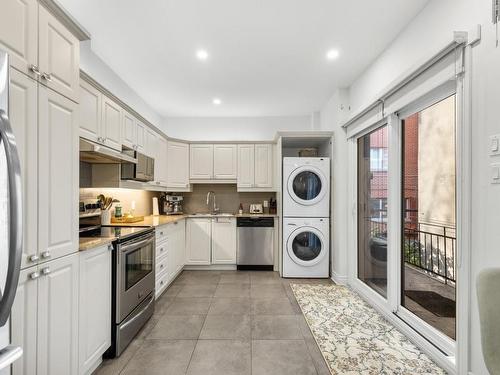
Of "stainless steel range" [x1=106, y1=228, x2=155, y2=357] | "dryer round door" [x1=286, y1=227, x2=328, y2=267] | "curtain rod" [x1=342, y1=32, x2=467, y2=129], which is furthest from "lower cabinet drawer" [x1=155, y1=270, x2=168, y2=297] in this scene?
"curtain rod" [x1=342, y1=32, x2=467, y2=129]

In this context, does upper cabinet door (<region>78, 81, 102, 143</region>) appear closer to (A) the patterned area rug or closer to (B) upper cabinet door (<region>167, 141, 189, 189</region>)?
(B) upper cabinet door (<region>167, 141, 189, 189</region>)

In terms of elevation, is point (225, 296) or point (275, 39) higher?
point (275, 39)

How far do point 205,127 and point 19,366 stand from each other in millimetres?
4462

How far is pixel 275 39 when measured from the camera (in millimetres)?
2594

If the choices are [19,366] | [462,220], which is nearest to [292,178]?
[462,220]

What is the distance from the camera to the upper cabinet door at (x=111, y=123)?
102 inches

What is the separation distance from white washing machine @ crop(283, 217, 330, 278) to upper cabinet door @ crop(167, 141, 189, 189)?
1.99m

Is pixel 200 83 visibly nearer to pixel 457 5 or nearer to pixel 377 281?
pixel 457 5

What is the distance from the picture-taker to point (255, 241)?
178 inches

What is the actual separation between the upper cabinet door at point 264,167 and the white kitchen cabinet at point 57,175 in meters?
3.38

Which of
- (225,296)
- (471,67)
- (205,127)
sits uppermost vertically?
(205,127)

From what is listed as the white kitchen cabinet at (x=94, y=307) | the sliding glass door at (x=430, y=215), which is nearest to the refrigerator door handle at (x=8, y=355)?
the white kitchen cabinet at (x=94, y=307)

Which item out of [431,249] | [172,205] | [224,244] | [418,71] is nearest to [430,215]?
[431,249]

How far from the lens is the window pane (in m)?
2.94
